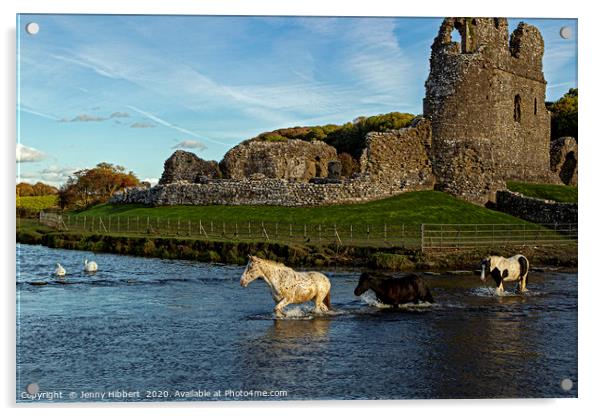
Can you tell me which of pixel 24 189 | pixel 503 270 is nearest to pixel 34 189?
pixel 24 189

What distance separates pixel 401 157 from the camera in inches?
1298

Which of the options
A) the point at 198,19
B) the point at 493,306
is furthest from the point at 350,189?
the point at 198,19

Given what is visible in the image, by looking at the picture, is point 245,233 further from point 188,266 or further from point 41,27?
point 41,27

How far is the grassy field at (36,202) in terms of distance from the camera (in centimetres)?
1371

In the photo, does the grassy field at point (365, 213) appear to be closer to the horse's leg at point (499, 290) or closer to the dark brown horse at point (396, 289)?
the horse's leg at point (499, 290)

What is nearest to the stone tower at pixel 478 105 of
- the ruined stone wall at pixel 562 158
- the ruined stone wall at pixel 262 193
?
the ruined stone wall at pixel 562 158

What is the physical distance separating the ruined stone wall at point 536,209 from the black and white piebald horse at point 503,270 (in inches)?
260

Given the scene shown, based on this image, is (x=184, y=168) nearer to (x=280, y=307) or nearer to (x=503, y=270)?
(x=503, y=270)

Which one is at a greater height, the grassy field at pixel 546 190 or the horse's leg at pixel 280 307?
the grassy field at pixel 546 190

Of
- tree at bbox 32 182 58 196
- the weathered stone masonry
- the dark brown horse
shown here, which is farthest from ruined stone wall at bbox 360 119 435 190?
tree at bbox 32 182 58 196

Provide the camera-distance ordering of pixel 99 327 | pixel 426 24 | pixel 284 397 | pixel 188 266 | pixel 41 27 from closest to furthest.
A: pixel 284 397
pixel 41 27
pixel 99 327
pixel 426 24
pixel 188 266

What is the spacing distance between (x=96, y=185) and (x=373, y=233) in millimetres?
17514

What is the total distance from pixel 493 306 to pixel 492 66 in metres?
22.5

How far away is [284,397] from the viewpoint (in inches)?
421
